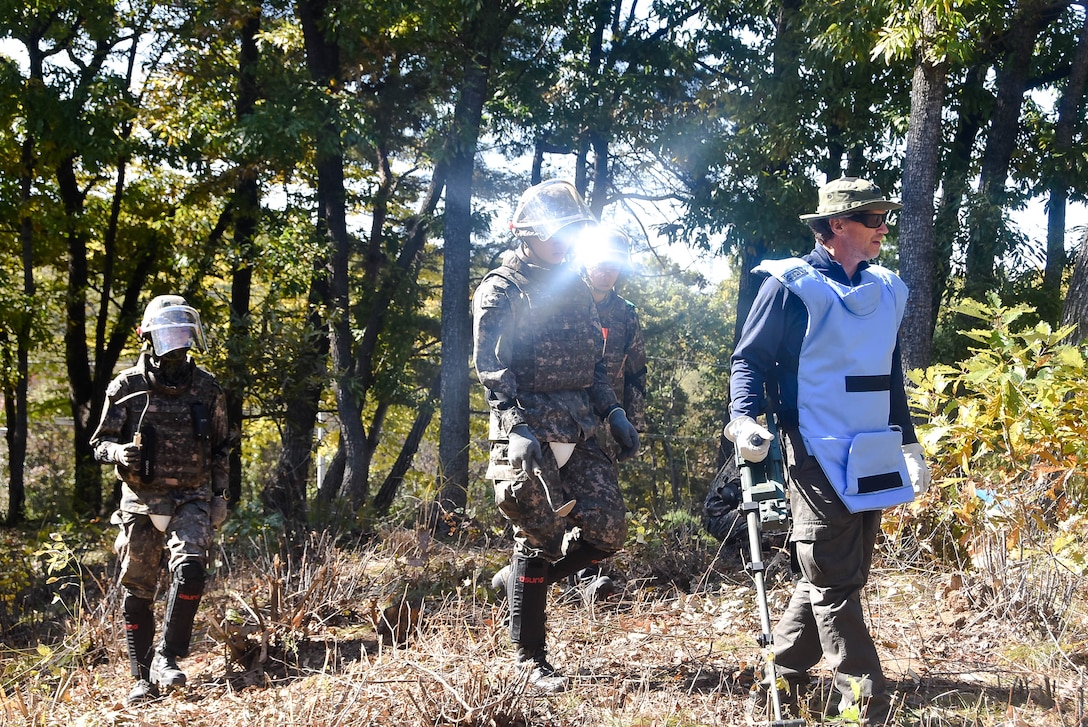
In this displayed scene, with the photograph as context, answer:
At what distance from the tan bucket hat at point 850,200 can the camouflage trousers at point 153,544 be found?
134 inches

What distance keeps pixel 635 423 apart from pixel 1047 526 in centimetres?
193

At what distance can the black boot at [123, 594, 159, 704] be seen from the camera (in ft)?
15.8

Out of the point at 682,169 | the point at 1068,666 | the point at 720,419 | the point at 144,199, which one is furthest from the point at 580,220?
the point at 720,419

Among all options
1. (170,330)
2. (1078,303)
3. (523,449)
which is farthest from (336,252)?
(523,449)

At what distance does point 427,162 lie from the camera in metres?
14.6

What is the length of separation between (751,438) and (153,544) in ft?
10.8

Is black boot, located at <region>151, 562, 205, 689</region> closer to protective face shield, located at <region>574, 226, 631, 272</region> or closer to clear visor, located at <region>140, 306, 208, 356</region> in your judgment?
clear visor, located at <region>140, 306, 208, 356</region>

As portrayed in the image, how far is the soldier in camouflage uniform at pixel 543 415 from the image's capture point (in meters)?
3.90

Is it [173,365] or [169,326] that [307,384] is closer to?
[173,365]

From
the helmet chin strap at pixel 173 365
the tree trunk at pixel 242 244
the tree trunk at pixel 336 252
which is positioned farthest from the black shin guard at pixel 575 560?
the tree trunk at pixel 336 252

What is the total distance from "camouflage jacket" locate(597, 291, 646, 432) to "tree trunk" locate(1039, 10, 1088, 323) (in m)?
8.23

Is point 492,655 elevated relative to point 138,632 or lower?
elevated

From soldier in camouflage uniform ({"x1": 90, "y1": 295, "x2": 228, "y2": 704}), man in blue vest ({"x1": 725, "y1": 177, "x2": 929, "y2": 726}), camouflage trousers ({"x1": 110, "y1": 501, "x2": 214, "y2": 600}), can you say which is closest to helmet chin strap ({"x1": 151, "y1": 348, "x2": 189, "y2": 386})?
soldier in camouflage uniform ({"x1": 90, "y1": 295, "x2": 228, "y2": 704})

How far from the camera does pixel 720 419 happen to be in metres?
20.8
